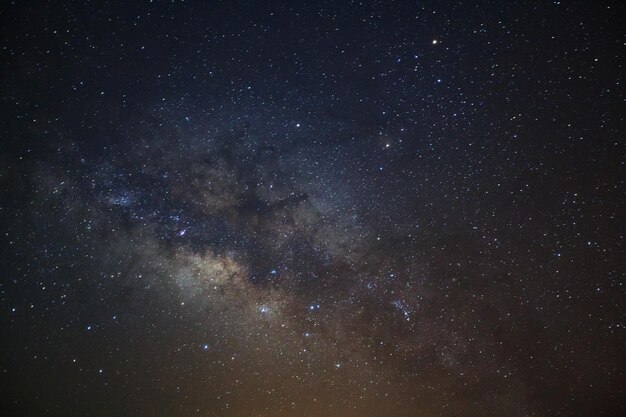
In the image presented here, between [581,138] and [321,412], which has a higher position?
[581,138]

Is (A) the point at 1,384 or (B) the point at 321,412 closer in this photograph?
(B) the point at 321,412

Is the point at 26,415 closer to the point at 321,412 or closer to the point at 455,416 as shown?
the point at 321,412

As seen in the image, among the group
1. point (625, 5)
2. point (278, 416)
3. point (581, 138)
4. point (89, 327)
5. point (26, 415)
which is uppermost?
point (625, 5)

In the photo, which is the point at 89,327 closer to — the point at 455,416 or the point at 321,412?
the point at 321,412

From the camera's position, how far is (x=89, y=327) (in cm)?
739

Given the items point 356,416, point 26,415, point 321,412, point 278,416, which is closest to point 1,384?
point 26,415

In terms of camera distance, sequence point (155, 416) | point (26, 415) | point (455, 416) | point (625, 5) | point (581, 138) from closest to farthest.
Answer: point (625, 5)
point (581, 138)
point (455, 416)
point (155, 416)
point (26, 415)

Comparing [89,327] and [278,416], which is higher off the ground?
[89,327]

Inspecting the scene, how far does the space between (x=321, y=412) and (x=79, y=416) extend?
28.5 feet

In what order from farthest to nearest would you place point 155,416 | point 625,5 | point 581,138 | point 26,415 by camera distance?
point 26,415
point 155,416
point 581,138
point 625,5

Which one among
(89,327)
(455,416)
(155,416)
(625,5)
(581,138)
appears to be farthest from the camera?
(155,416)

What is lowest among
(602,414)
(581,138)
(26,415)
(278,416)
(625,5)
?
(26,415)

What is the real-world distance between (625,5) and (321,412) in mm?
11017

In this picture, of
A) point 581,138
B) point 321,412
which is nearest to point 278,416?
point 321,412
